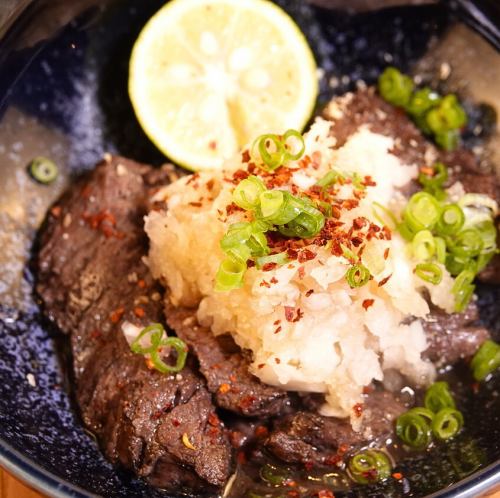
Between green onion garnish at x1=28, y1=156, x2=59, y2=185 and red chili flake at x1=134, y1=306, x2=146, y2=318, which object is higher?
red chili flake at x1=134, y1=306, x2=146, y2=318

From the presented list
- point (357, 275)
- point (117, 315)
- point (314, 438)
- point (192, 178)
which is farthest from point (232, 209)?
point (314, 438)

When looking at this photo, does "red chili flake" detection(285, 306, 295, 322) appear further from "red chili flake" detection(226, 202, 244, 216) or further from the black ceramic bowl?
the black ceramic bowl

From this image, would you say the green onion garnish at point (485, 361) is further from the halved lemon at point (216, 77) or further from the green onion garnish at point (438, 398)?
the halved lemon at point (216, 77)

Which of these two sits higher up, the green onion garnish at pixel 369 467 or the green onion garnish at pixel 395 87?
the green onion garnish at pixel 395 87

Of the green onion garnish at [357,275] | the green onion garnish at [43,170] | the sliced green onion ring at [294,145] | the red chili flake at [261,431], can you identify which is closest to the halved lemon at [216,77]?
the green onion garnish at [43,170]

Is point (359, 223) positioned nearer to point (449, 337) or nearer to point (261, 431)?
point (449, 337)

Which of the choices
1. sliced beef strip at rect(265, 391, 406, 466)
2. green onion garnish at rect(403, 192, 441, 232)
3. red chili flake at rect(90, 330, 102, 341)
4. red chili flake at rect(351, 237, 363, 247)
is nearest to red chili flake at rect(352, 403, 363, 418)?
sliced beef strip at rect(265, 391, 406, 466)
